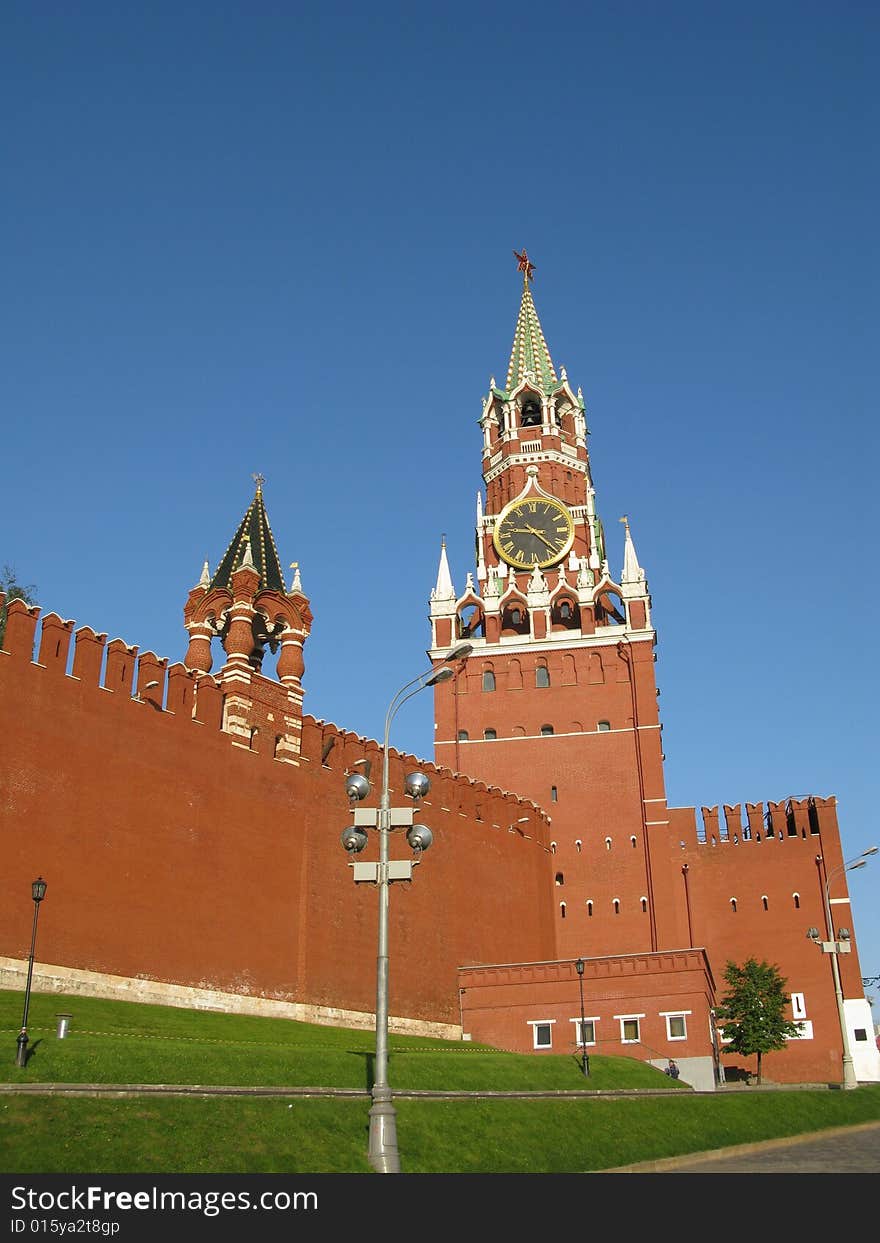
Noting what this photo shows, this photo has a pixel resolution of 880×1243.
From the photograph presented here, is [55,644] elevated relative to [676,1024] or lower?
elevated

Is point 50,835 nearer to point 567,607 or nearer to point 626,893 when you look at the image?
point 626,893

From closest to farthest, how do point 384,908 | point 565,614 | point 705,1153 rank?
point 384,908
point 705,1153
point 565,614

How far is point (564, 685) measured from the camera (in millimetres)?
54500

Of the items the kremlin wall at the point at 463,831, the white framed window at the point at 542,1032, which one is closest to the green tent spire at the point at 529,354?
the kremlin wall at the point at 463,831

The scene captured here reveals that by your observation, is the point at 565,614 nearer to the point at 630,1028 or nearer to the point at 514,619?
the point at 514,619

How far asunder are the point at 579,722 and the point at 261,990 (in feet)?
77.4

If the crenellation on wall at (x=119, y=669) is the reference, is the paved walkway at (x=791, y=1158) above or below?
below

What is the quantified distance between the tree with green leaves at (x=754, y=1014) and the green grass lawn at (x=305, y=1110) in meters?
8.99

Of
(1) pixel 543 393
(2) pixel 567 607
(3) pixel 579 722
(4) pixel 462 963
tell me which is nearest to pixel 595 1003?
(4) pixel 462 963

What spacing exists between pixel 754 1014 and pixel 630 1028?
198 inches

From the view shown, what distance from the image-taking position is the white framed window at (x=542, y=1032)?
39.1 metres

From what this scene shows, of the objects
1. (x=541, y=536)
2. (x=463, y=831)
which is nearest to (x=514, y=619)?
(x=541, y=536)

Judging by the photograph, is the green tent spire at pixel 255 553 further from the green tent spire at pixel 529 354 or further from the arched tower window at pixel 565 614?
the green tent spire at pixel 529 354

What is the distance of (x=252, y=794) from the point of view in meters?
35.2
